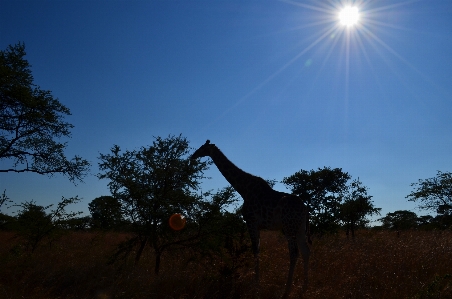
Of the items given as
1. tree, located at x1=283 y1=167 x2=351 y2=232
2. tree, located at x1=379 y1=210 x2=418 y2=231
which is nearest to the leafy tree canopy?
tree, located at x1=283 y1=167 x2=351 y2=232

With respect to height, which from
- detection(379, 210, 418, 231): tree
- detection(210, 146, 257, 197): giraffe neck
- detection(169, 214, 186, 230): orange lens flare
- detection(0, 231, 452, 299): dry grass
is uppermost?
detection(379, 210, 418, 231): tree

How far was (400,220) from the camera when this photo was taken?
36688 mm

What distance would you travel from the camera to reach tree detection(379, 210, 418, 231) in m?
35.2

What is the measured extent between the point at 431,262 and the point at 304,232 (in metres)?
3.23

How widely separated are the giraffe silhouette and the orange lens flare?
5.38 ft

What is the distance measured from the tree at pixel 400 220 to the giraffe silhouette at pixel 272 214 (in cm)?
3065

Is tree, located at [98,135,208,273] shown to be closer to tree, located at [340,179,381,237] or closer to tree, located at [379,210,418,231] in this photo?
tree, located at [340,179,381,237]

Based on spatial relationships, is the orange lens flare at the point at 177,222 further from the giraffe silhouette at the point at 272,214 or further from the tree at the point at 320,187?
the tree at the point at 320,187

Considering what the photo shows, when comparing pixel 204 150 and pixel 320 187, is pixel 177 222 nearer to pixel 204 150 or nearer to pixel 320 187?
pixel 204 150

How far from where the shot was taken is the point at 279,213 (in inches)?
336

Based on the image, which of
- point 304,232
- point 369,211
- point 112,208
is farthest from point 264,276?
point 369,211

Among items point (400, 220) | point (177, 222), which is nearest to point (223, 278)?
point (177, 222)

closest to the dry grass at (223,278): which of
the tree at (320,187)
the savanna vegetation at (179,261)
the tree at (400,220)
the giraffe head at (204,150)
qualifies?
the savanna vegetation at (179,261)

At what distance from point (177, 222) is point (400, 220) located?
3530 cm
